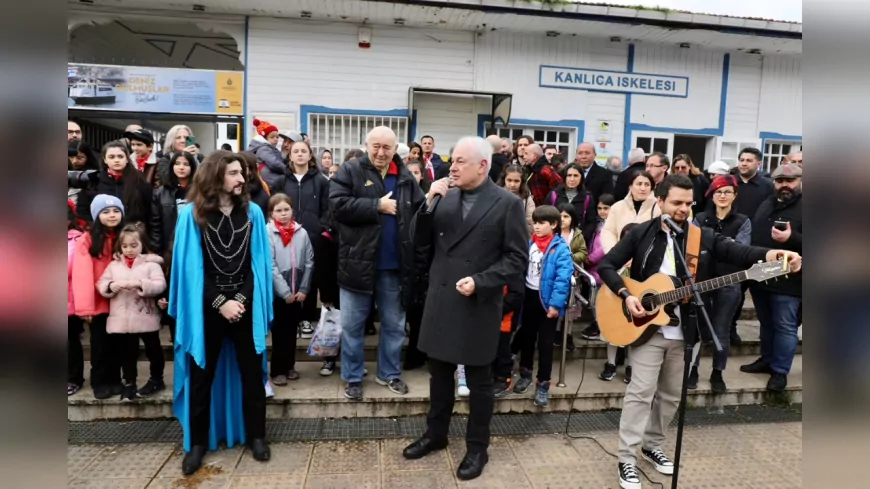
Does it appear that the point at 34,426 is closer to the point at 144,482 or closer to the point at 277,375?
the point at 144,482

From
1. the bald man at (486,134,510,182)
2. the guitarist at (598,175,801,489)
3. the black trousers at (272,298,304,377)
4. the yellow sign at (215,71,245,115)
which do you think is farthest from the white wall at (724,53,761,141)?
the black trousers at (272,298,304,377)

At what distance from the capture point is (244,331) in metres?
3.34

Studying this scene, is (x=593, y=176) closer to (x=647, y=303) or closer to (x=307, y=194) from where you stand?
(x=647, y=303)

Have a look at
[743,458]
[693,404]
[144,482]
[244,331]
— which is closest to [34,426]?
[244,331]

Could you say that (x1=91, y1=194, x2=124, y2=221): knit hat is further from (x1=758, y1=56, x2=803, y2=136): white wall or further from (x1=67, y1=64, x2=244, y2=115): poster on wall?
(x1=758, y1=56, x2=803, y2=136): white wall

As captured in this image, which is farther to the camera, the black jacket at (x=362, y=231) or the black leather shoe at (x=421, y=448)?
the black jacket at (x=362, y=231)

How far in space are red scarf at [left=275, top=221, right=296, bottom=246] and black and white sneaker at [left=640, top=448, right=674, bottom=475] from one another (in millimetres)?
3269

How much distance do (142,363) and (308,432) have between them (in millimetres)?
1970

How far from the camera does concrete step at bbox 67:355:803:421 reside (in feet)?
12.9

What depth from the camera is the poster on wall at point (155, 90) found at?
28.7 ft

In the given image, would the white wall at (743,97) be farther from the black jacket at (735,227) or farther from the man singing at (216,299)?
the man singing at (216,299)

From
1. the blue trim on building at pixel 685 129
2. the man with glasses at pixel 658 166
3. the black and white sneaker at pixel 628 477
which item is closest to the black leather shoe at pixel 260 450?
the black and white sneaker at pixel 628 477

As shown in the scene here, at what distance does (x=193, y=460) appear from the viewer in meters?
3.26

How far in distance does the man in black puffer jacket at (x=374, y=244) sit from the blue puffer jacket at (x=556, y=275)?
120 cm
